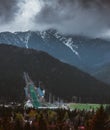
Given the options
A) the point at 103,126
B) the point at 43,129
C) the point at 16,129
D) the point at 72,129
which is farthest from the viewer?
the point at 72,129

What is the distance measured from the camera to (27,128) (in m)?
97.3

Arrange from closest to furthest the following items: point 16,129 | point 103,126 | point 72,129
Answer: point 103,126 → point 16,129 → point 72,129

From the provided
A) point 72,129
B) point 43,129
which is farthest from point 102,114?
point 72,129

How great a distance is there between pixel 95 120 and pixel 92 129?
3.01 feet

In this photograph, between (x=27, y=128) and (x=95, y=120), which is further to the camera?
(x=27, y=128)

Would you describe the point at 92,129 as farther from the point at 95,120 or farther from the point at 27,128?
the point at 27,128

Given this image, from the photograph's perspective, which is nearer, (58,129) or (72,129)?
(58,129)

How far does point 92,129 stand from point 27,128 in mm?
52659

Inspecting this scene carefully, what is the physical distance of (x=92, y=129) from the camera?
4559 cm

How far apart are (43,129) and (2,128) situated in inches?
363

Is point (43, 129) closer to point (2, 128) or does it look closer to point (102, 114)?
point (2, 128)

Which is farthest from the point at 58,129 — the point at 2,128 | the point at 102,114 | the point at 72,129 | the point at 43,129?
the point at 102,114

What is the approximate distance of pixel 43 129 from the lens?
4055 inches

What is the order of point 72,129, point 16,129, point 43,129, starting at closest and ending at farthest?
point 16,129, point 43,129, point 72,129
